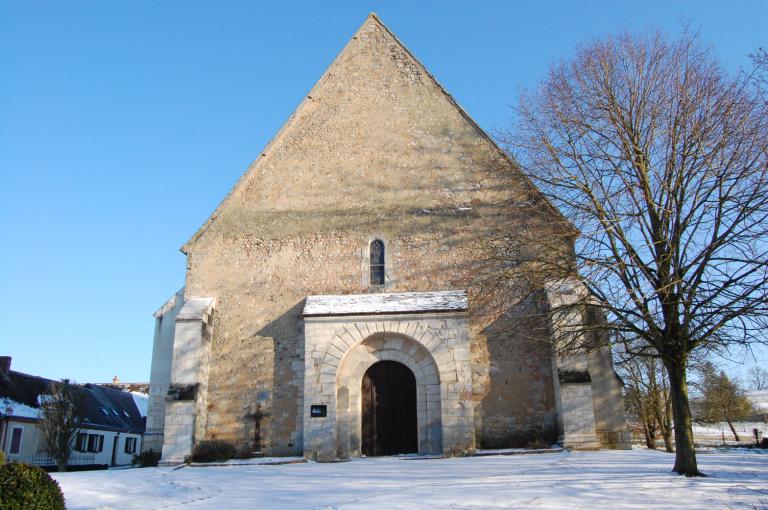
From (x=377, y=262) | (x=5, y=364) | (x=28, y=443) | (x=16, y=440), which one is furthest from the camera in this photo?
→ (x=5, y=364)

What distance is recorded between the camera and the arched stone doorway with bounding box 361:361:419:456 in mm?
15188

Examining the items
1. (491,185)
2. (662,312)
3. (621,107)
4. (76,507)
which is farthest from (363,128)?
(76,507)

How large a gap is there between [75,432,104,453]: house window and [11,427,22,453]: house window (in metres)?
2.90

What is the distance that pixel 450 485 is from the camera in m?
9.29

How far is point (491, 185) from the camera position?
16672 millimetres

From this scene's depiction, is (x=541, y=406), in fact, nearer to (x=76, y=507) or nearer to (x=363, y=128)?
(x=363, y=128)

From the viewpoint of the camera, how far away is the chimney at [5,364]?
3048cm

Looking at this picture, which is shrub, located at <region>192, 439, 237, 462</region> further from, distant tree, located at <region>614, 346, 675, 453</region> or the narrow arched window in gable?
distant tree, located at <region>614, 346, 675, 453</region>

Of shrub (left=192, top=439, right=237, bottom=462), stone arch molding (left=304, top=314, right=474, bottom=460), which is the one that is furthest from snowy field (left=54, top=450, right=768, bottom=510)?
shrub (left=192, top=439, right=237, bottom=462)

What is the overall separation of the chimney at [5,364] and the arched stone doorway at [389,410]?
76.9ft

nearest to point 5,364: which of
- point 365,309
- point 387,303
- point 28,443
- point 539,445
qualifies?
point 28,443

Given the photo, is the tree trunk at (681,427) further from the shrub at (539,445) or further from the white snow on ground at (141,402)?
the white snow on ground at (141,402)

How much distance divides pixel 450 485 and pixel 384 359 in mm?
6342

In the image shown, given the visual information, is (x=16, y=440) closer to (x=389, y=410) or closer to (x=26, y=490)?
(x=389, y=410)
